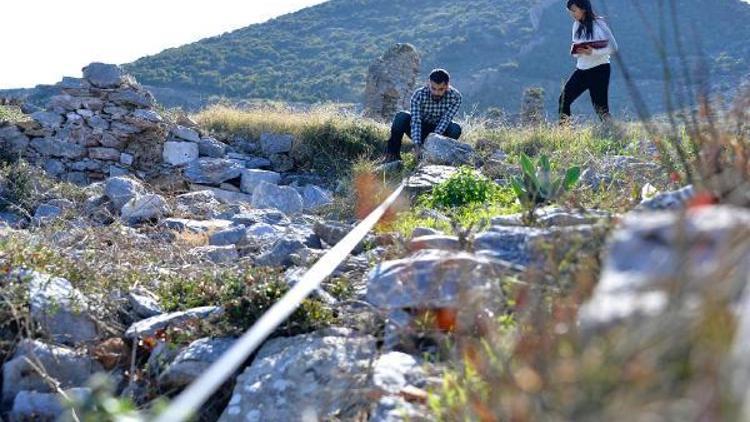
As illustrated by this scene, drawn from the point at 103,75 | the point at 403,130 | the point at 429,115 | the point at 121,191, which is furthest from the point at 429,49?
the point at 121,191

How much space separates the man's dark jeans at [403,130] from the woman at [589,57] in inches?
48.3

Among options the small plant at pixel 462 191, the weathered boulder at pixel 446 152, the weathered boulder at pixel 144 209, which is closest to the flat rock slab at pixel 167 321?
the small plant at pixel 462 191

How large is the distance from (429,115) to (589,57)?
190cm

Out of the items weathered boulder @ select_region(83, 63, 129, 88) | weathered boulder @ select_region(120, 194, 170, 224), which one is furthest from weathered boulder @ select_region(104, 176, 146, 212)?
weathered boulder @ select_region(83, 63, 129, 88)

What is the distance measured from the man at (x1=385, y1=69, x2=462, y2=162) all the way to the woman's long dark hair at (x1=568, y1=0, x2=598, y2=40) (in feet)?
4.85

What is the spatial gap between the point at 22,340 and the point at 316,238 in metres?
2.22

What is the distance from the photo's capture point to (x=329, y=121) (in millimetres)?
13266

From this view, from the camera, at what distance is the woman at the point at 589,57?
10.0 metres

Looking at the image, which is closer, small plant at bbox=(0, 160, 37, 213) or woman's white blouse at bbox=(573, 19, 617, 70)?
woman's white blouse at bbox=(573, 19, 617, 70)

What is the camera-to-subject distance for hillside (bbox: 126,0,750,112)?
46312 mm

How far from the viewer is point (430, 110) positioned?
1093cm

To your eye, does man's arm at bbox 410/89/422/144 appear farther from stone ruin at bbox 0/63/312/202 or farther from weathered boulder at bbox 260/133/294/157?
weathered boulder at bbox 260/133/294/157

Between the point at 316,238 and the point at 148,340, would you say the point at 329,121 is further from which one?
the point at 148,340

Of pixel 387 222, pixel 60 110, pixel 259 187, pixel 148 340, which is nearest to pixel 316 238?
pixel 387 222
